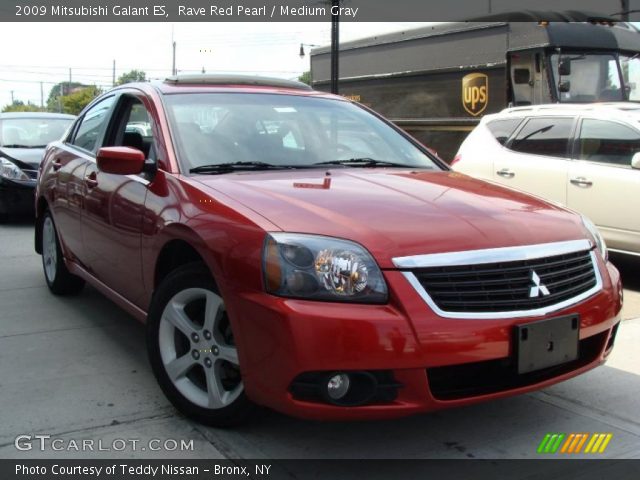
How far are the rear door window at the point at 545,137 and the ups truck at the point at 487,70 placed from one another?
7.90ft

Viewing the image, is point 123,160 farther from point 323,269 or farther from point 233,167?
point 323,269

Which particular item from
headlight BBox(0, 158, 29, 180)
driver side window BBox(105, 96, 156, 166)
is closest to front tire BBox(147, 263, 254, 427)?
driver side window BBox(105, 96, 156, 166)

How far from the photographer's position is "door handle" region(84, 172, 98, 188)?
4207 mm

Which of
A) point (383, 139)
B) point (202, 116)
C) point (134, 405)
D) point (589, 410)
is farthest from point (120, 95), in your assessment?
point (589, 410)

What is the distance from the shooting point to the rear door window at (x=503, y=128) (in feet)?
24.0

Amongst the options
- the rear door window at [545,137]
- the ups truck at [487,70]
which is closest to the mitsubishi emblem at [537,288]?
the rear door window at [545,137]

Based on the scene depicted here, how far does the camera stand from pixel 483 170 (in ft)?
24.1

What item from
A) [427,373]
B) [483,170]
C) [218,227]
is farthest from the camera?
[483,170]

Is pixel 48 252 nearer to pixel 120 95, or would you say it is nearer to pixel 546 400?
pixel 120 95

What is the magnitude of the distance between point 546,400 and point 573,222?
0.95 metres

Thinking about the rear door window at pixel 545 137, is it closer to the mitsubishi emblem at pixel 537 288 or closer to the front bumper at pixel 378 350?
the mitsubishi emblem at pixel 537 288

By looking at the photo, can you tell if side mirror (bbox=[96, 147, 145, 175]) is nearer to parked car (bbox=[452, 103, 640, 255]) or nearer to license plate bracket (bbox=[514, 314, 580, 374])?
license plate bracket (bbox=[514, 314, 580, 374])

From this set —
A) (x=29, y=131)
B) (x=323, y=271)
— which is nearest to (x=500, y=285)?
(x=323, y=271)

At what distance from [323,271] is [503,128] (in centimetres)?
542
